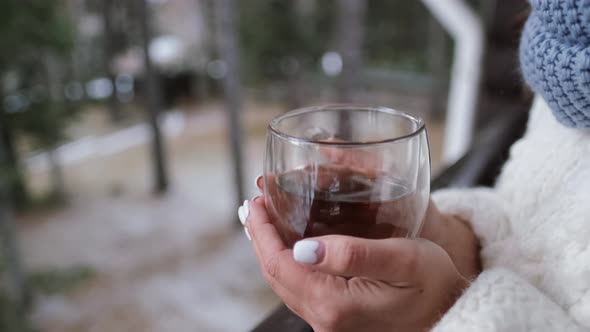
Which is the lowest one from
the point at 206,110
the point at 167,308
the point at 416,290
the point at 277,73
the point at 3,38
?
the point at 167,308

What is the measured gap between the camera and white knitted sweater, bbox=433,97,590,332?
347mm

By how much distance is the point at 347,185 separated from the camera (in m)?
0.39

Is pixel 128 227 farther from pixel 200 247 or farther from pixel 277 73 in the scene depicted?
pixel 277 73

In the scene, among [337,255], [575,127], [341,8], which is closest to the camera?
[337,255]

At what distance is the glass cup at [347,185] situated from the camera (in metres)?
0.35

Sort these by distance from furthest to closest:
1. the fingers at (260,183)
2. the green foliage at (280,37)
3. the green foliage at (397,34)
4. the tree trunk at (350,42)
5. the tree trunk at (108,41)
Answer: the green foliage at (280,37) → the green foliage at (397,34) → the tree trunk at (108,41) → the tree trunk at (350,42) → the fingers at (260,183)

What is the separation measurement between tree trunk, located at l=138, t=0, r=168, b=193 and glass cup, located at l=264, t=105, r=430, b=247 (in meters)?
2.52

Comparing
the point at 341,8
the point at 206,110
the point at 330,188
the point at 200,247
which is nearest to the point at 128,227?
the point at 200,247

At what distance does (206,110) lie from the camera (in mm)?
4316

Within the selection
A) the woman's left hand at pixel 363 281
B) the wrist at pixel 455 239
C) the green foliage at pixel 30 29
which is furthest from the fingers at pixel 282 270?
the green foliage at pixel 30 29

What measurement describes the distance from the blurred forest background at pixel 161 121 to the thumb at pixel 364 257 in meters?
0.99

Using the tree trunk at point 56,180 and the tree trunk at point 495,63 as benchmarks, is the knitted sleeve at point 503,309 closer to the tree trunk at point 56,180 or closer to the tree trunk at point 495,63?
the tree trunk at point 495,63

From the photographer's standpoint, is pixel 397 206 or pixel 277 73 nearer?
pixel 397 206

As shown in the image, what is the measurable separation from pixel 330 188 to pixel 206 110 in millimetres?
4061
